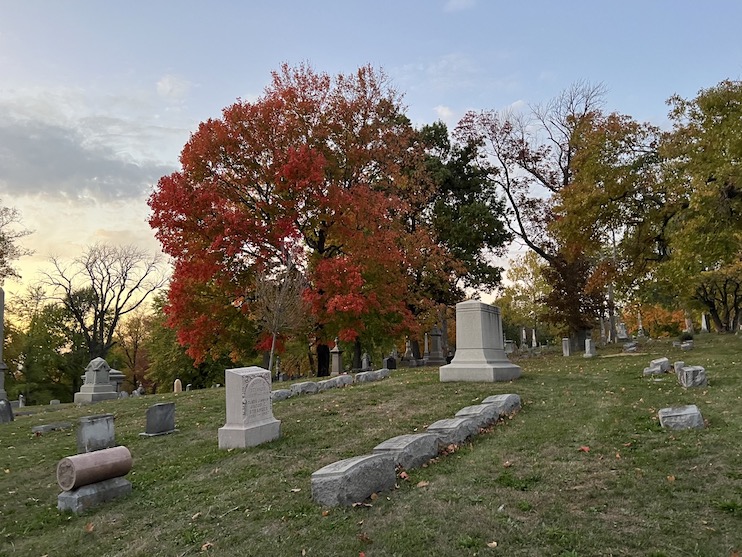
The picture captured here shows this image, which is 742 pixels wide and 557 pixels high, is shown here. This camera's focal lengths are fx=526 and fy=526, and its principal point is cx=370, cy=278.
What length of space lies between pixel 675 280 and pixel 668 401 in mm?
10213

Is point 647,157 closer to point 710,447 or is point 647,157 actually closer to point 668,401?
point 668,401

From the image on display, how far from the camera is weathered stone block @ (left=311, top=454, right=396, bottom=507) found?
5082 mm

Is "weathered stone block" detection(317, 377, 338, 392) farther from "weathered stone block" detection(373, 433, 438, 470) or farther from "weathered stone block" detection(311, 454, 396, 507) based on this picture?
"weathered stone block" detection(311, 454, 396, 507)

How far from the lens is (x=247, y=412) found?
27.4 ft

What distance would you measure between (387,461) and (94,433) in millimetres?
5121

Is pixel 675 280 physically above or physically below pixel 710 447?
above

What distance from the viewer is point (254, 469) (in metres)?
6.81

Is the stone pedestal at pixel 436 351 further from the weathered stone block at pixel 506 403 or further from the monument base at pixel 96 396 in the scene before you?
the weathered stone block at pixel 506 403

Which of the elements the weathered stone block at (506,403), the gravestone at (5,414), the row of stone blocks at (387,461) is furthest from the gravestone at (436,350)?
the row of stone blocks at (387,461)

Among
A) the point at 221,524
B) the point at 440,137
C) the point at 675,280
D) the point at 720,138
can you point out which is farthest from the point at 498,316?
the point at 440,137

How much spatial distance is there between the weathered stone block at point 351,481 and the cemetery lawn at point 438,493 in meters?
0.11

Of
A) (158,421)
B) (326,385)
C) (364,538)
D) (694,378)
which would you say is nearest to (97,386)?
(326,385)

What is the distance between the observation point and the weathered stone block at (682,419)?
276 inches

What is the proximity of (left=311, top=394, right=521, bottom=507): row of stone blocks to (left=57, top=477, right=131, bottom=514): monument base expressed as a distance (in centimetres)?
276
